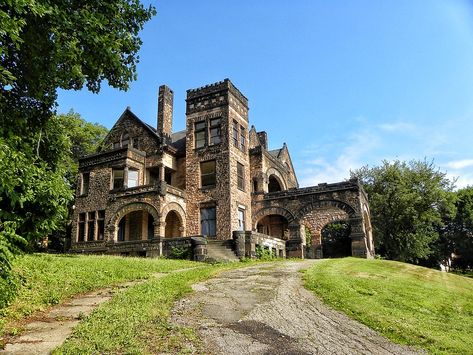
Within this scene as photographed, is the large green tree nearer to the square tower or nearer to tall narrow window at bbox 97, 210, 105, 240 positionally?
the square tower

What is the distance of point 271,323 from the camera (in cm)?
769

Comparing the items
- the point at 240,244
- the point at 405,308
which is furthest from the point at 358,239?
the point at 405,308

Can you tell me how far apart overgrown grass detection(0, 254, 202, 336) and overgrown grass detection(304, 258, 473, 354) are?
6.01 metres

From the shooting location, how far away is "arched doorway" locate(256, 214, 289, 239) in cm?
3178

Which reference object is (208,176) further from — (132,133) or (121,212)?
(132,133)

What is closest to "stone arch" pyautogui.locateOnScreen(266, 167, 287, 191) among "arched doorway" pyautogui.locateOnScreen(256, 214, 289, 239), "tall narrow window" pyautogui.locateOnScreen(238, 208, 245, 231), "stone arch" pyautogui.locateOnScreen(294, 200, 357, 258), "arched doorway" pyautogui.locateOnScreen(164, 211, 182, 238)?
Result: "arched doorway" pyautogui.locateOnScreen(256, 214, 289, 239)

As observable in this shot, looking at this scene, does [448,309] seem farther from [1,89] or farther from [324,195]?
[324,195]

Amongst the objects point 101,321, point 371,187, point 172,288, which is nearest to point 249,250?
point 172,288

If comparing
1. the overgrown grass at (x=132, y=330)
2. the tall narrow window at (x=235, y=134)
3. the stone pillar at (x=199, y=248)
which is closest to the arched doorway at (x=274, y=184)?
the tall narrow window at (x=235, y=134)

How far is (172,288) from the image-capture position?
35.4ft

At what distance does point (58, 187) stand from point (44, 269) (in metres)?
3.00

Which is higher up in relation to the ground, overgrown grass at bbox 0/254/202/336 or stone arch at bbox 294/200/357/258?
stone arch at bbox 294/200/357/258

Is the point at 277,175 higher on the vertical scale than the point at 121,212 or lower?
higher

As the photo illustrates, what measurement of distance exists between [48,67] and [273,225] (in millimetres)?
24644
